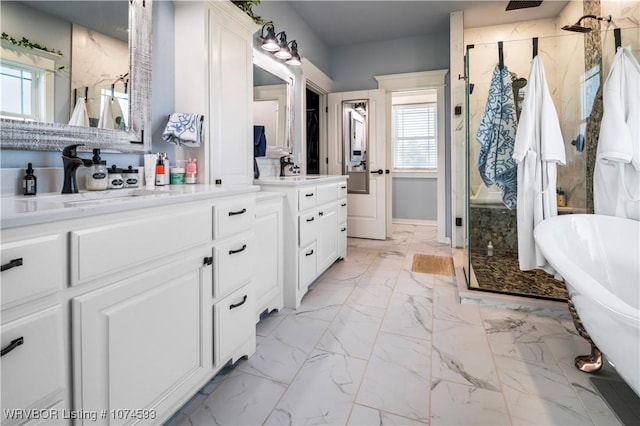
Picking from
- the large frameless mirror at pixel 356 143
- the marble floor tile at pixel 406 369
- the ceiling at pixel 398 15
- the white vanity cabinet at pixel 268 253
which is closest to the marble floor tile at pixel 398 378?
the marble floor tile at pixel 406 369

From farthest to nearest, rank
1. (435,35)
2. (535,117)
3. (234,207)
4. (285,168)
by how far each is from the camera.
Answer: (435,35)
(285,168)
(535,117)
(234,207)

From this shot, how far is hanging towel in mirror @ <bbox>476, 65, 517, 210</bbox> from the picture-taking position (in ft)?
8.50

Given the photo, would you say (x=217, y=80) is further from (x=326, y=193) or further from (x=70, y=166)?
(x=326, y=193)

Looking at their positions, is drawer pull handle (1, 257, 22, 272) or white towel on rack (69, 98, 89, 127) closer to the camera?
drawer pull handle (1, 257, 22, 272)

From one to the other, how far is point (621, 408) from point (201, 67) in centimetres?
258

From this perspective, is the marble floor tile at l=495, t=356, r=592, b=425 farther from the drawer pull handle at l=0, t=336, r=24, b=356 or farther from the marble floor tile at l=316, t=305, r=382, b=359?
the drawer pull handle at l=0, t=336, r=24, b=356

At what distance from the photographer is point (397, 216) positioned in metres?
6.25

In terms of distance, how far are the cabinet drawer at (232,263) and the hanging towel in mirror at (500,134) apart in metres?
2.03

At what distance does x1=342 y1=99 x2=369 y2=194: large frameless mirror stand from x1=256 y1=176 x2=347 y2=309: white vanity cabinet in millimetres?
1633

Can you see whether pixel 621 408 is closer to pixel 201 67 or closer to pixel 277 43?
pixel 201 67

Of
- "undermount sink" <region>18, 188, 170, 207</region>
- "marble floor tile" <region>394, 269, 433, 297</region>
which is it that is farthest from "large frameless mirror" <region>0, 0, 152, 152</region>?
"marble floor tile" <region>394, 269, 433, 297</region>

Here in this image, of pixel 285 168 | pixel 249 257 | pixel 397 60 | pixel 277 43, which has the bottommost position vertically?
pixel 249 257

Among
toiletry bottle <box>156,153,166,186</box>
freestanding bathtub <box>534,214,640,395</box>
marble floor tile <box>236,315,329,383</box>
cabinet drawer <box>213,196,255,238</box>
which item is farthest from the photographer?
toiletry bottle <box>156,153,166,186</box>

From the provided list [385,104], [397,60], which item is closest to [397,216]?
[385,104]
